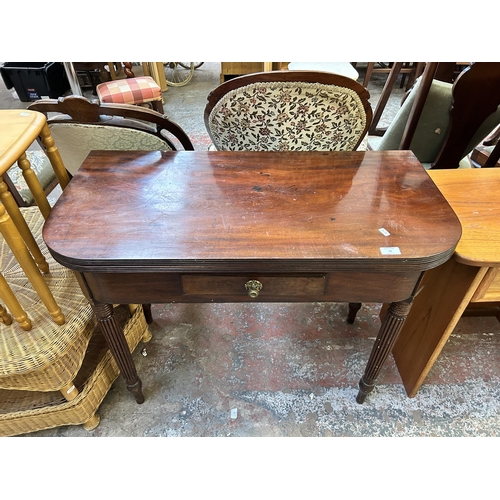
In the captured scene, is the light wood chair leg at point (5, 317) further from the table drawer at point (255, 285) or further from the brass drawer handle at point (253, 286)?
the brass drawer handle at point (253, 286)

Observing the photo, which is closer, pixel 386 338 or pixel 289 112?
pixel 386 338

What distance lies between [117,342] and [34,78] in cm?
341

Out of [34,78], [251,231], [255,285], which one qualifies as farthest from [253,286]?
[34,78]

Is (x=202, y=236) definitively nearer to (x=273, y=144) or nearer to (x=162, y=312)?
(x=273, y=144)

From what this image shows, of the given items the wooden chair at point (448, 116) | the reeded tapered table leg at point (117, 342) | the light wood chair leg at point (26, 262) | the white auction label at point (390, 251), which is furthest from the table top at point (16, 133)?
the wooden chair at point (448, 116)

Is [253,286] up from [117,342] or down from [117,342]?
up

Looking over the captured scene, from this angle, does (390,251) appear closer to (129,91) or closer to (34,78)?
(129,91)

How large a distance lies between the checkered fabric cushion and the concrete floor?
6.00 ft

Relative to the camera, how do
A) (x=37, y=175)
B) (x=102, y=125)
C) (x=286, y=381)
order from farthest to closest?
(x=37, y=175) → (x=286, y=381) → (x=102, y=125)

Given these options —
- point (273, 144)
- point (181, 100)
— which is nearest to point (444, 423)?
point (273, 144)

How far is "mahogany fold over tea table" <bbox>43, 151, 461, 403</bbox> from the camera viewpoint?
775 millimetres

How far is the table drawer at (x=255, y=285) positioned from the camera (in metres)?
0.83

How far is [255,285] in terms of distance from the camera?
0.84 metres

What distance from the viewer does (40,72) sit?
326 centimetres
